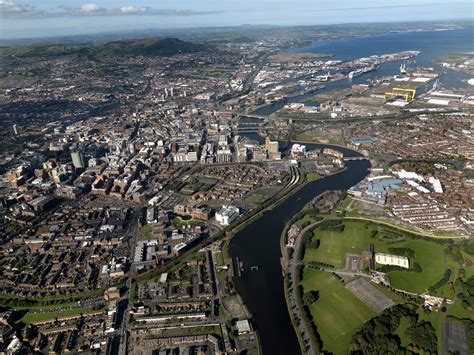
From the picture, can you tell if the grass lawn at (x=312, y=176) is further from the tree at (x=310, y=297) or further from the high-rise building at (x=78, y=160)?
the high-rise building at (x=78, y=160)

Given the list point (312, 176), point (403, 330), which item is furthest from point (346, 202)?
point (403, 330)

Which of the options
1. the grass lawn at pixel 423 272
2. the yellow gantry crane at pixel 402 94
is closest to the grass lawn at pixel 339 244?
the grass lawn at pixel 423 272

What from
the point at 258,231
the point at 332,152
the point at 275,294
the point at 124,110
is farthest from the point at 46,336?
the point at 124,110

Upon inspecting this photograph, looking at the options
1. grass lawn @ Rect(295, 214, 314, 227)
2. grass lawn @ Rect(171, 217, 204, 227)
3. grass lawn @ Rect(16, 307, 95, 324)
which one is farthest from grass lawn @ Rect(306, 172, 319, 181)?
grass lawn @ Rect(16, 307, 95, 324)

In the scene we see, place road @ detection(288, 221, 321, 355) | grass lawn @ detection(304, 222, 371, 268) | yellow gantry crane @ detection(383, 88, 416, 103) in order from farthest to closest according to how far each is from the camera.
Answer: yellow gantry crane @ detection(383, 88, 416, 103), grass lawn @ detection(304, 222, 371, 268), road @ detection(288, 221, 321, 355)

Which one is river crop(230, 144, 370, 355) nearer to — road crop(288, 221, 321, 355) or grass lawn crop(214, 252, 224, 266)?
road crop(288, 221, 321, 355)

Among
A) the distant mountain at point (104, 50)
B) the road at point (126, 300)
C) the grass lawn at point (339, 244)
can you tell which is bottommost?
the road at point (126, 300)
